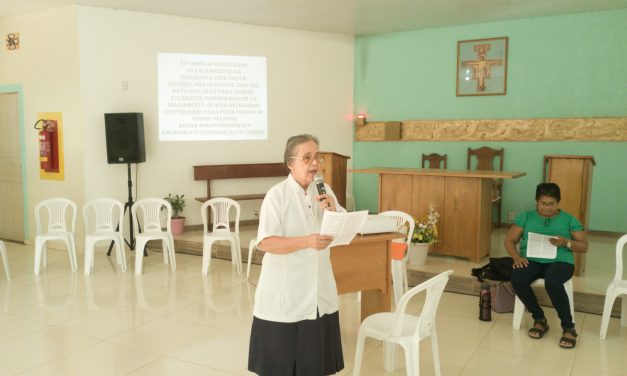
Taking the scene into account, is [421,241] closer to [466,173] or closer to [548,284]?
[466,173]

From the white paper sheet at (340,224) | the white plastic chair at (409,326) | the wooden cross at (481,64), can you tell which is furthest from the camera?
the wooden cross at (481,64)

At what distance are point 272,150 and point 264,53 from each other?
4.70 ft

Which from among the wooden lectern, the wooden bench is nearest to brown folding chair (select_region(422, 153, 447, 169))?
the wooden bench

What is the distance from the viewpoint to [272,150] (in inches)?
309

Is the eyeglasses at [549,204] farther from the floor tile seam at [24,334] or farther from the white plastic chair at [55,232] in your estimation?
the white plastic chair at [55,232]

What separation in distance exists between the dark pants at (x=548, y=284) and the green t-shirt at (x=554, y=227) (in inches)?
2.4

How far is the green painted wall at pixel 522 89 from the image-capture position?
6578 mm

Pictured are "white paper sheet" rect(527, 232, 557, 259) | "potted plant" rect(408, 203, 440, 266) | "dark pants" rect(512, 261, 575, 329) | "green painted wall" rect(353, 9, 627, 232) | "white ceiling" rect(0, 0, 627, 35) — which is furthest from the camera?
"green painted wall" rect(353, 9, 627, 232)

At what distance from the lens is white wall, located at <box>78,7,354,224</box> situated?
6.54 m

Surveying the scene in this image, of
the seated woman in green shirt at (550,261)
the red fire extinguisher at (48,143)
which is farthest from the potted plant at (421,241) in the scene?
the red fire extinguisher at (48,143)

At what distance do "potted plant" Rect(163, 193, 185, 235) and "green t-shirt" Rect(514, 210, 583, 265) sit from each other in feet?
14.9

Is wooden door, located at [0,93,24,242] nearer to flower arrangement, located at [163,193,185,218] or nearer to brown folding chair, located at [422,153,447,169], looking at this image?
flower arrangement, located at [163,193,185,218]

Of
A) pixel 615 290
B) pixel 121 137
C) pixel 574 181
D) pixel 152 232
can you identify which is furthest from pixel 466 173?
pixel 121 137

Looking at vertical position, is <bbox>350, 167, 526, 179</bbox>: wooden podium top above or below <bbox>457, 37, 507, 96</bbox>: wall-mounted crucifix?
below
